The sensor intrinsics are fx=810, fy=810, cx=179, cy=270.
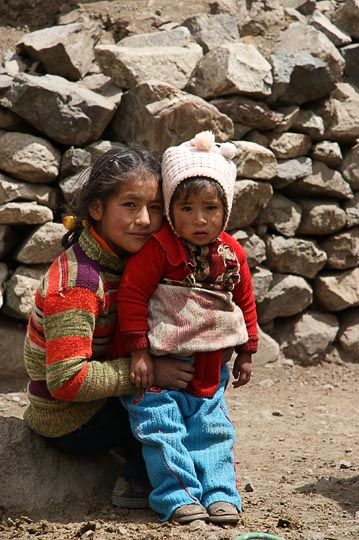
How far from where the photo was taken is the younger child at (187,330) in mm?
2955

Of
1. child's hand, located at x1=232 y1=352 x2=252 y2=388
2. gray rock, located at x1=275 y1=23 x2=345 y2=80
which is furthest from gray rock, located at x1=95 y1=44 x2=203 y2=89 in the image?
child's hand, located at x1=232 y1=352 x2=252 y2=388

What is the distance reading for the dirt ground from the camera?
296cm

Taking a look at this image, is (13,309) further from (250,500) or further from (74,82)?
(250,500)

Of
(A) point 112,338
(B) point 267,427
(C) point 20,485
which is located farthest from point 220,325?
(B) point 267,427

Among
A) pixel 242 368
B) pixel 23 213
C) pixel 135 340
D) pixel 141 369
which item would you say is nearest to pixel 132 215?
pixel 135 340

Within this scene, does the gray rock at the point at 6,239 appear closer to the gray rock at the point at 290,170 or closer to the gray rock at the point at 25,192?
the gray rock at the point at 25,192

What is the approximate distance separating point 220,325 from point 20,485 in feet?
3.42

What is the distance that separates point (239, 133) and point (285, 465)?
236cm

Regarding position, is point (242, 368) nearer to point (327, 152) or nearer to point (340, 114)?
point (327, 152)

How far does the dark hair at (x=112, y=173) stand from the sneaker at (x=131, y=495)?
41.5 inches

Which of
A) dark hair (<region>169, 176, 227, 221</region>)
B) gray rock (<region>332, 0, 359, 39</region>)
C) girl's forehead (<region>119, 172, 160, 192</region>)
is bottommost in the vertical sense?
gray rock (<region>332, 0, 359, 39</region>)

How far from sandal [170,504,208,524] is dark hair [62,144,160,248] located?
1152 mm

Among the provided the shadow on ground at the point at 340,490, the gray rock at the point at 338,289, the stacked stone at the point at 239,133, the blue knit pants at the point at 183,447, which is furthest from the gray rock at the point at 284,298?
the blue knit pants at the point at 183,447

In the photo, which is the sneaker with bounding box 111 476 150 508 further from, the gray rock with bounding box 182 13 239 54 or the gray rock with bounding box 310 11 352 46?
the gray rock with bounding box 310 11 352 46
